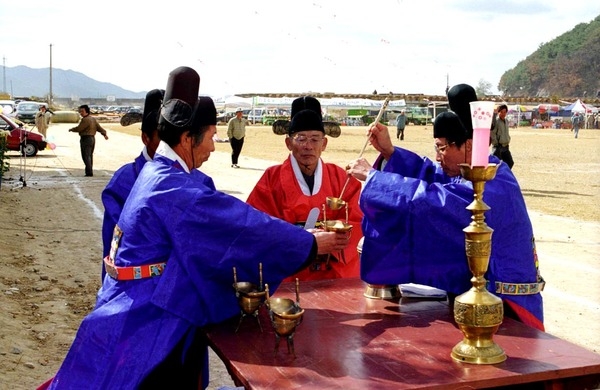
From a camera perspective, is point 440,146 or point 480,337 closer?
point 480,337

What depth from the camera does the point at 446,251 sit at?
10.8 feet

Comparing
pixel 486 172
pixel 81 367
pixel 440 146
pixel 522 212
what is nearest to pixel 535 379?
pixel 486 172

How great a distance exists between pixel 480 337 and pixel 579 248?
299 inches

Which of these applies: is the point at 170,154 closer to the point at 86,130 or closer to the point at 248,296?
the point at 248,296

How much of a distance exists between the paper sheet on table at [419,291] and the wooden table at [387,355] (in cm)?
15

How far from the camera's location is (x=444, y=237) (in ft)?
10.7

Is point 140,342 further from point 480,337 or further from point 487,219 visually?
point 487,219

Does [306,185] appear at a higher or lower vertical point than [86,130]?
higher

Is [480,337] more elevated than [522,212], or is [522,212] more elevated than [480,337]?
[522,212]

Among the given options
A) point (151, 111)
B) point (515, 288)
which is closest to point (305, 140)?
point (151, 111)

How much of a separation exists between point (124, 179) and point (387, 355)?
223cm

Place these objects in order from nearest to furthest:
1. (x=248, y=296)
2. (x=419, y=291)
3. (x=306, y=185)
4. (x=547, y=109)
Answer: (x=248, y=296) → (x=419, y=291) → (x=306, y=185) → (x=547, y=109)

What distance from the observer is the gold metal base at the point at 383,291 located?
11.6 feet

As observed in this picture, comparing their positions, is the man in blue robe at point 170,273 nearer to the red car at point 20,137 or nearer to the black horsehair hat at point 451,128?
the black horsehair hat at point 451,128
